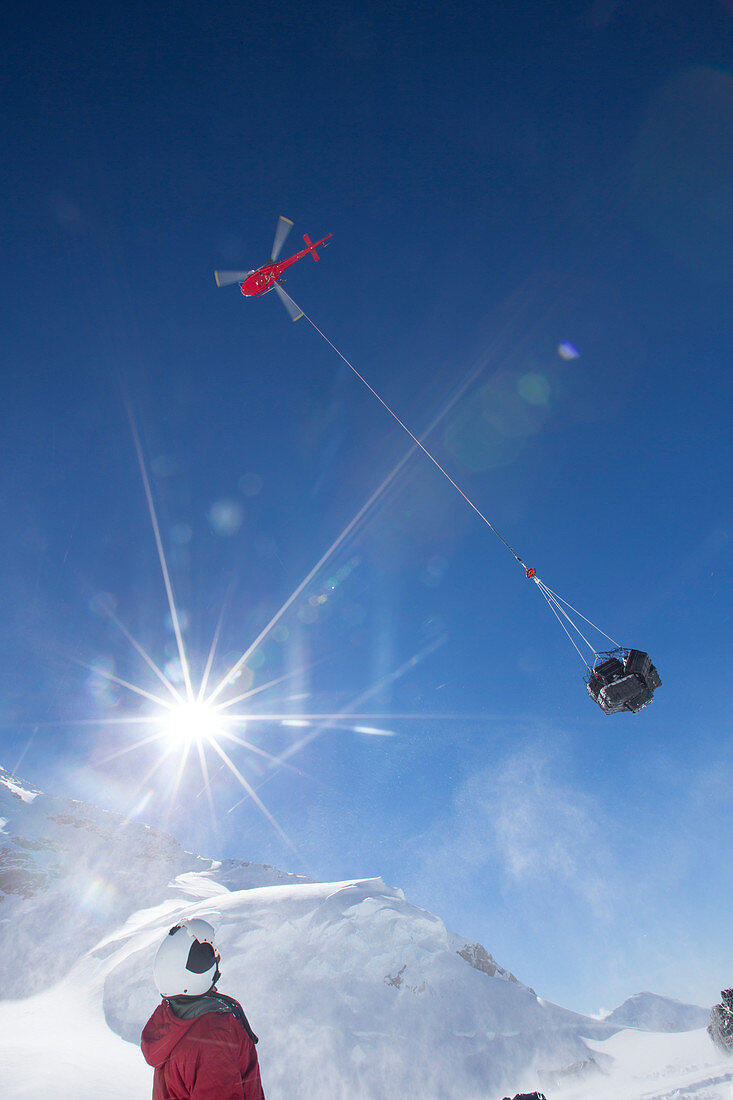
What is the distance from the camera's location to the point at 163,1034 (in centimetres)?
359

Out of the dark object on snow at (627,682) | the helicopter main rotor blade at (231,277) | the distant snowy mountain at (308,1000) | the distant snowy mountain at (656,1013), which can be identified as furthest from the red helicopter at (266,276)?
the distant snowy mountain at (656,1013)

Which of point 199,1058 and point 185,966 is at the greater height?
point 185,966

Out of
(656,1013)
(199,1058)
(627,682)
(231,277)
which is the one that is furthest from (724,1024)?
(656,1013)

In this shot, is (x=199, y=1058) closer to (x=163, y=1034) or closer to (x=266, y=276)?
(x=163, y=1034)

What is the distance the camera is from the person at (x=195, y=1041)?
11.5ft

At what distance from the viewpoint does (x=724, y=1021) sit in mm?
34250

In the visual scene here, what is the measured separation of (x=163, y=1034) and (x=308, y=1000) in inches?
2049

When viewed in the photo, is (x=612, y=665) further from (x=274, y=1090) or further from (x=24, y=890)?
(x=24, y=890)

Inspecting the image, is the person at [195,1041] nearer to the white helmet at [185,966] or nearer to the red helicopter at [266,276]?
the white helmet at [185,966]

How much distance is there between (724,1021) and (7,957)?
228ft

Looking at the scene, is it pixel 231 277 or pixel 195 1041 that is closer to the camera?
pixel 195 1041

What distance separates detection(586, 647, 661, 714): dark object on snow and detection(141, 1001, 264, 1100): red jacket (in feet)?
46.2

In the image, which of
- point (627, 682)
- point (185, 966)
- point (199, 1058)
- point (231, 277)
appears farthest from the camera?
point (231, 277)

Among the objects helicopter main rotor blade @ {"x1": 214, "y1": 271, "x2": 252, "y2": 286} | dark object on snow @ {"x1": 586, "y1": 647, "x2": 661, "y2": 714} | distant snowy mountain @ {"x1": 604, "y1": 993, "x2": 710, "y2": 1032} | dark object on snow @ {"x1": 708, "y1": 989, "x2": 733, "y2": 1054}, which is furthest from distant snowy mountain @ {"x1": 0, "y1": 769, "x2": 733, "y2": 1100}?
distant snowy mountain @ {"x1": 604, "y1": 993, "x2": 710, "y2": 1032}
